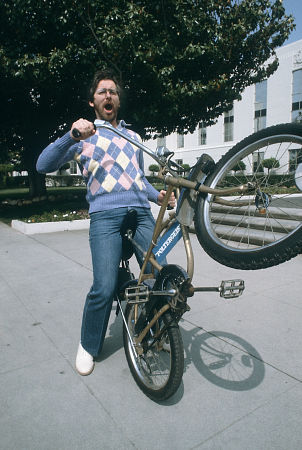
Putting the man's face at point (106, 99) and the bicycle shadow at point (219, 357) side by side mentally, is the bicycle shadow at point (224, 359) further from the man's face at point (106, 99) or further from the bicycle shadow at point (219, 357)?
the man's face at point (106, 99)

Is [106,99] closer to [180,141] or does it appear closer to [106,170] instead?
[106,170]

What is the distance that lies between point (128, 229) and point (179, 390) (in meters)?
1.15

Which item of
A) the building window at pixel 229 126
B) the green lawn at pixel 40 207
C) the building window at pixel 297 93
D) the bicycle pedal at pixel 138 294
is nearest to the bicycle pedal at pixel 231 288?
the bicycle pedal at pixel 138 294

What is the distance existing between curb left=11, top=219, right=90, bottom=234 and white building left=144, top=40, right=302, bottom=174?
2661 cm

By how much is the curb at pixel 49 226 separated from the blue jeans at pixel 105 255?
6388 millimetres

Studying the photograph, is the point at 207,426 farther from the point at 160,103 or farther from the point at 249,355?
the point at 160,103

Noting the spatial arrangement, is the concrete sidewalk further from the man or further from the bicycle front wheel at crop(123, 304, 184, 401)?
the man

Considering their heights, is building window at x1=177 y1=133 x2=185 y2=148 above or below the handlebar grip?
above

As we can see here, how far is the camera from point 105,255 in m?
2.29

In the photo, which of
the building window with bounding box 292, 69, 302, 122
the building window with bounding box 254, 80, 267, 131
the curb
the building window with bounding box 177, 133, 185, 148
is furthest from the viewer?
the building window with bounding box 177, 133, 185, 148

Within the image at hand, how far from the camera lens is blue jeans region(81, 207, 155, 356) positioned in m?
2.29

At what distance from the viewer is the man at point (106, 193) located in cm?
229

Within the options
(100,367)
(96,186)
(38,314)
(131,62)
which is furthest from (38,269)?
(131,62)

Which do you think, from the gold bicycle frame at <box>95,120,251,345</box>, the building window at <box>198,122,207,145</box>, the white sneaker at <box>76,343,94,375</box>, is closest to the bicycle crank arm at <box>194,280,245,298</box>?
the gold bicycle frame at <box>95,120,251,345</box>
